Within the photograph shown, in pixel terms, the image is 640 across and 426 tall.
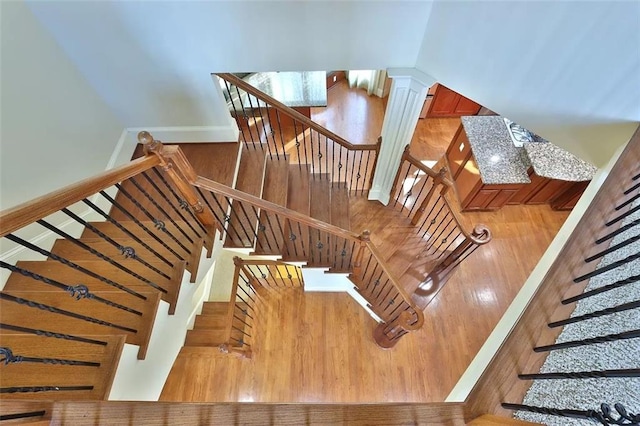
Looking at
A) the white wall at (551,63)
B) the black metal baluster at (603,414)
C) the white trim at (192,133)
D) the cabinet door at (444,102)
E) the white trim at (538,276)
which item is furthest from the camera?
the cabinet door at (444,102)

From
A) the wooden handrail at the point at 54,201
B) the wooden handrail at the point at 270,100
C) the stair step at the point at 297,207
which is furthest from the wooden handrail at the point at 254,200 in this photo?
the wooden handrail at the point at 270,100

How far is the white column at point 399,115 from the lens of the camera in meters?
2.57

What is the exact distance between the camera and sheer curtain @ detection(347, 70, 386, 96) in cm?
540

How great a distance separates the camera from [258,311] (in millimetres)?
3736

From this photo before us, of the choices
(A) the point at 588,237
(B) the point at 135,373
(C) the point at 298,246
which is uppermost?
(C) the point at 298,246

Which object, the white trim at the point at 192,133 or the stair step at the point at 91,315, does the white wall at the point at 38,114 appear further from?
the stair step at the point at 91,315

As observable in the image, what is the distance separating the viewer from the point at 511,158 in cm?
386

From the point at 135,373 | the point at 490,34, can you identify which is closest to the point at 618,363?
the point at 490,34

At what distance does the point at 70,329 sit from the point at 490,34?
2.96 m

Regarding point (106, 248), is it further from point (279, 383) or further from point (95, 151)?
point (279, 383)

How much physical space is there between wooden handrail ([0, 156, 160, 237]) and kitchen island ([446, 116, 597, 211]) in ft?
12.2

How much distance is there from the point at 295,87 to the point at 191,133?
7.78 ft

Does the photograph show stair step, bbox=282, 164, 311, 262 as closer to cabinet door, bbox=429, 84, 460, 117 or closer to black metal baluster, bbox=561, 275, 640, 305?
black metal baluster, bbox=561, 275, 640, 305

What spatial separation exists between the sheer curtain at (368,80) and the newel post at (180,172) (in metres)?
4.30
